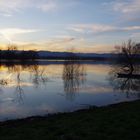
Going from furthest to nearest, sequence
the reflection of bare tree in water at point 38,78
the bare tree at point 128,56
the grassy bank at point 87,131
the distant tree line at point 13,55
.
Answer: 1. the distant tree line at point 13,55
2. the bare tree at point 128,56
3. the reflection of bare tree in water at point 38,78
4. the grassy bank at point 87,131

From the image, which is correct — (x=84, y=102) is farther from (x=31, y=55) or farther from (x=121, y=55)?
(x=31, y=55)

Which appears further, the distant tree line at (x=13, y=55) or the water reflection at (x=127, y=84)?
the distant tree line at (x=13, y=55)

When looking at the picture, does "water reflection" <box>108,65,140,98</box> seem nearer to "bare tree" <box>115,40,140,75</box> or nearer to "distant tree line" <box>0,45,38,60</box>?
"bare tree" <box>115,40,140,75</box>

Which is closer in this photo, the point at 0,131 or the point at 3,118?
the point at 0,131

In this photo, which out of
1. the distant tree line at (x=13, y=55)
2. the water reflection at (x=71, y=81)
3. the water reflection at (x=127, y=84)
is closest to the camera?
the water reflection at (x=71, y=81)

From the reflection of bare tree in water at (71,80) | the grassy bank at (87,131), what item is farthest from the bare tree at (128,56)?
the grassy bank at (87,131)

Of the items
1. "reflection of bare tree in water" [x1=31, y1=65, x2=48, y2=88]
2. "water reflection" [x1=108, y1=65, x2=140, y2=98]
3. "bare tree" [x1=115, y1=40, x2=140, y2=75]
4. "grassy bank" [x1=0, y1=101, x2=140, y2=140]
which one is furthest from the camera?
"bare tree" [x1=115, y1=40, x2=140, y2=75]

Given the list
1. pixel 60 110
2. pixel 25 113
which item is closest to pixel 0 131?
pixel 25 113

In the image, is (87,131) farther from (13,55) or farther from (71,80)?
(13,55)

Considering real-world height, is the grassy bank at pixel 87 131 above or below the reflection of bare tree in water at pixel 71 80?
above

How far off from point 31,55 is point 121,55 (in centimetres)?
7058

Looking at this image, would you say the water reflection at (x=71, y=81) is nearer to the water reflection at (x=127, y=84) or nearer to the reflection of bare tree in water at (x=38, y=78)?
the reflection of bare tree in water at (x=38, y=78)

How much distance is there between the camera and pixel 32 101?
17.9 m

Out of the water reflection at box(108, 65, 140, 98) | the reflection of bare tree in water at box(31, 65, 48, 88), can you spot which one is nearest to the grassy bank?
the water reflection at box(108, 65, 140, 98)
